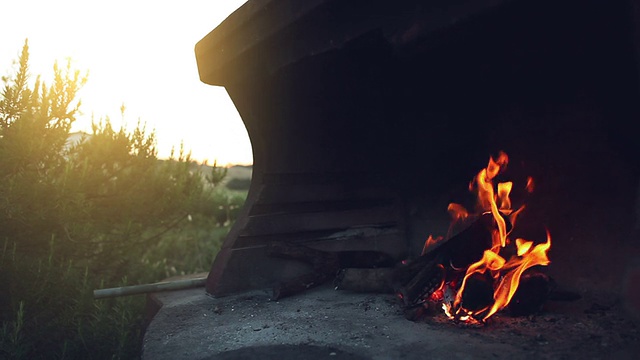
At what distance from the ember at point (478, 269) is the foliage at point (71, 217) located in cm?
194

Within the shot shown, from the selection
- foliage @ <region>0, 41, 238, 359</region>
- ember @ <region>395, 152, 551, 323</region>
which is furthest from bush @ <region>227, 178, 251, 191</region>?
ember @ <region>395, 152, 551, 323</region>

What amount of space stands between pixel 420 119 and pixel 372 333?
5.64 feet

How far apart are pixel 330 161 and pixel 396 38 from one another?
1472mm

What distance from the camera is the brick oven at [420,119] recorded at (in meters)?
2.24

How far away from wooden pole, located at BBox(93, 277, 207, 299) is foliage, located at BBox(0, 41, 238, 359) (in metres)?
0.22

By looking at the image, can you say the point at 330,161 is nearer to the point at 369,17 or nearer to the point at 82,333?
the point at 369,17

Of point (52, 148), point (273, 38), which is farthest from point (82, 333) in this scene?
point (273, 38)

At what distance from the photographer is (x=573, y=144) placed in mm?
2729

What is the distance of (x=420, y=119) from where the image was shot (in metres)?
3.46

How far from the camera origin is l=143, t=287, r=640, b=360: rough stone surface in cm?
198

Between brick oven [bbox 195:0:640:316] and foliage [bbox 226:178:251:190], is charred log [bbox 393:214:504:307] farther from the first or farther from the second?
foliage [bbox 226:178:251:190]

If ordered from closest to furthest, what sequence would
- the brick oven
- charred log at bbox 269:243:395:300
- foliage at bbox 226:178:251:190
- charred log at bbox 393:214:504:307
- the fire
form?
1. the brick oven
2. the fire
3. charred log at bbox 393:214:504:307
4. charred log at bbox 269:243:395:300
5. foliage at bbox 226:178:251:190

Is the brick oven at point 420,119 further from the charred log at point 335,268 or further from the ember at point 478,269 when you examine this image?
the ember at point 478,269

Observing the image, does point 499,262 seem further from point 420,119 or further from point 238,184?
point 238,184
